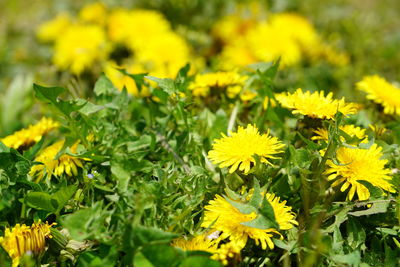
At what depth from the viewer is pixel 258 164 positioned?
1.15 m

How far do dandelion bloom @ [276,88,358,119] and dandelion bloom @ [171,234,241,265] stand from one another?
17.4 inches

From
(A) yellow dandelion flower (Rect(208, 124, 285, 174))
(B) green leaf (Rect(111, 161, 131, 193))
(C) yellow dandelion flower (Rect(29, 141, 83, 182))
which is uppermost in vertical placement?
(A) yellow dandelion flower (Rect(208, 124, 285, 174))

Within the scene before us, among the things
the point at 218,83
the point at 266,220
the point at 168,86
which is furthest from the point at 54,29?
the point at 266,220

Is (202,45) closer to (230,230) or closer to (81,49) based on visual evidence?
(81,49)

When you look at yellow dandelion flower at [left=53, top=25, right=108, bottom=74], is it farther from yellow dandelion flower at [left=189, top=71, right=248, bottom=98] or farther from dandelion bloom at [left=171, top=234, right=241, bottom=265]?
dandelion bloom at [left=171, top=234, right=241, bottom=265]

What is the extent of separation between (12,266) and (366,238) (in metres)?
0.95

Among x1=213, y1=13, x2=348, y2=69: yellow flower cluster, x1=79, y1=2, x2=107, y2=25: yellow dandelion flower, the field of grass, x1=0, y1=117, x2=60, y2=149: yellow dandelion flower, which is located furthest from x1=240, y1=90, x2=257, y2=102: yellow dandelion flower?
x1=79, y1=2, x2=107, y2=25: yellow dandelion flower

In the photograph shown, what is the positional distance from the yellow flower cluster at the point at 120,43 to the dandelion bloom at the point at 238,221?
1.56 meters

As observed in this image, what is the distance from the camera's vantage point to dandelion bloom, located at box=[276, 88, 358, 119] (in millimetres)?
1276

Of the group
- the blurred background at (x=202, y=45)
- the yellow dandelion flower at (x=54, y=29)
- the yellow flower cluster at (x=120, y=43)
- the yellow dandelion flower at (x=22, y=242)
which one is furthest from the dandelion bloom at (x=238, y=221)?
the yellow dandelion flower at (x=54, y=29)

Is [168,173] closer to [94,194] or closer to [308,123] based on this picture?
[94,194]

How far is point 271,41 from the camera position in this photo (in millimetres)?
2898

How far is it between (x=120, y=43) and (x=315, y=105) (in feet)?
6.13

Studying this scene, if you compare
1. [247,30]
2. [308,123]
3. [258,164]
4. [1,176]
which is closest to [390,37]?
[247,30]
